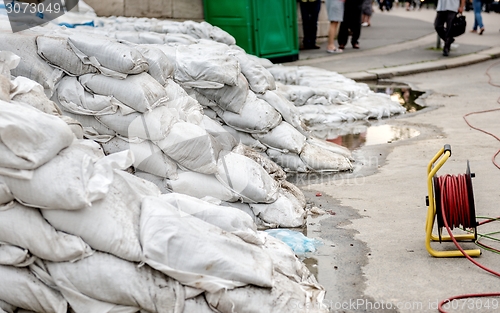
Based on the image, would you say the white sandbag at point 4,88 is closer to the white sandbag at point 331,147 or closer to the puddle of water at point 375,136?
Result: the white sandbag at point 331,147

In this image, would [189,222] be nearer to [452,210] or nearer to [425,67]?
[452,210]

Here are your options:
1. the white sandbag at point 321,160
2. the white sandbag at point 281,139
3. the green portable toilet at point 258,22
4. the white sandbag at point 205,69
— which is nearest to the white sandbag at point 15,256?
the white sandbag at point 205,69

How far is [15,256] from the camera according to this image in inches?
106

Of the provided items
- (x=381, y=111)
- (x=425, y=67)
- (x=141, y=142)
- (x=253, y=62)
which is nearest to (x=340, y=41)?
(x=425, y=67)

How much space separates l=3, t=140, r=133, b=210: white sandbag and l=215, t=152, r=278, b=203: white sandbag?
1319 millimetres

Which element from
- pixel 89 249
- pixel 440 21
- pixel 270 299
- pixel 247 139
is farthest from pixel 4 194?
pixel 440 21

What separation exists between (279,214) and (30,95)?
68.1 inches

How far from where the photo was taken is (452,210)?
348 cm

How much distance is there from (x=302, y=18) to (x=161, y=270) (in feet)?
34.8

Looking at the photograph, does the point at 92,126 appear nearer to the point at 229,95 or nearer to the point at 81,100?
the point at 81,100

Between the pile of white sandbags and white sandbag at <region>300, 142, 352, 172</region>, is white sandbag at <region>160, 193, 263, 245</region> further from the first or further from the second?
the pile of white sandbags

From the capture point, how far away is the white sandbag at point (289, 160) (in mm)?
5348

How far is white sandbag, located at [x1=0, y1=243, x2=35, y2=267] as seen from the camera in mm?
2688

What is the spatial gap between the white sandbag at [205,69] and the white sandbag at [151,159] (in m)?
1.04
